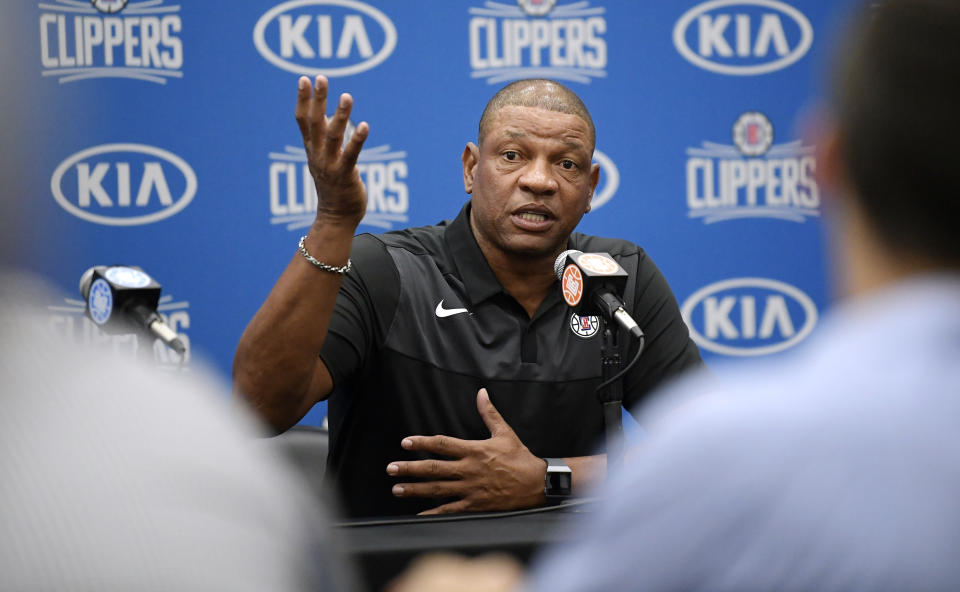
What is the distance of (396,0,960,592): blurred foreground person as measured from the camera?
526 mm

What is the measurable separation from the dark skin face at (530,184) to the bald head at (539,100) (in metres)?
0.01

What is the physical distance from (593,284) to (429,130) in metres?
1.50

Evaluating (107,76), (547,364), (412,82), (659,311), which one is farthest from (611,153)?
(107,76)

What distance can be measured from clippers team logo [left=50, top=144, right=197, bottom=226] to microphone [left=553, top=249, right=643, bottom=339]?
63.5 inches

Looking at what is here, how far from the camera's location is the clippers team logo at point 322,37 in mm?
2803

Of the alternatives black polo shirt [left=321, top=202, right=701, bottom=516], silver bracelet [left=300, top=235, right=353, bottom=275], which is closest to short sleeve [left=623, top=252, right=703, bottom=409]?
black polo shirt [left=321, top=202, right=701, bottom=516]

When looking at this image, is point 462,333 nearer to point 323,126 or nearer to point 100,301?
point 323,126

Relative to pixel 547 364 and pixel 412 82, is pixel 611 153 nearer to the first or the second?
pixel 412 82

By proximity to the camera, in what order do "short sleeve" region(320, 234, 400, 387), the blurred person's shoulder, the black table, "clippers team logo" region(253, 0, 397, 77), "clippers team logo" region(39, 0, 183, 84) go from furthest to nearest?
"clippers team logo" region(253, 0, 397, 77) → "clippers team logo" region(39, 0, 183, 84) → "short sleeve" region(320, 234, 400, 387) → the black table → the blurred person's shoulder

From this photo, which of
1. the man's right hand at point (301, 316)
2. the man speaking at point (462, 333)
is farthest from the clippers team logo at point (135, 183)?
the man's right hand at point (301, 316)

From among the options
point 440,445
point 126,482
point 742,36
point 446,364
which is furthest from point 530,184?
point 126,482

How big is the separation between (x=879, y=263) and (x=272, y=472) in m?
0.40

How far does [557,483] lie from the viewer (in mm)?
1778

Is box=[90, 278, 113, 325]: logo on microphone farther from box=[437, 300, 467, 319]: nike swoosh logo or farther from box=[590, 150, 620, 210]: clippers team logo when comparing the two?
box=[590, 150, 620, 210]: clippers team logo
